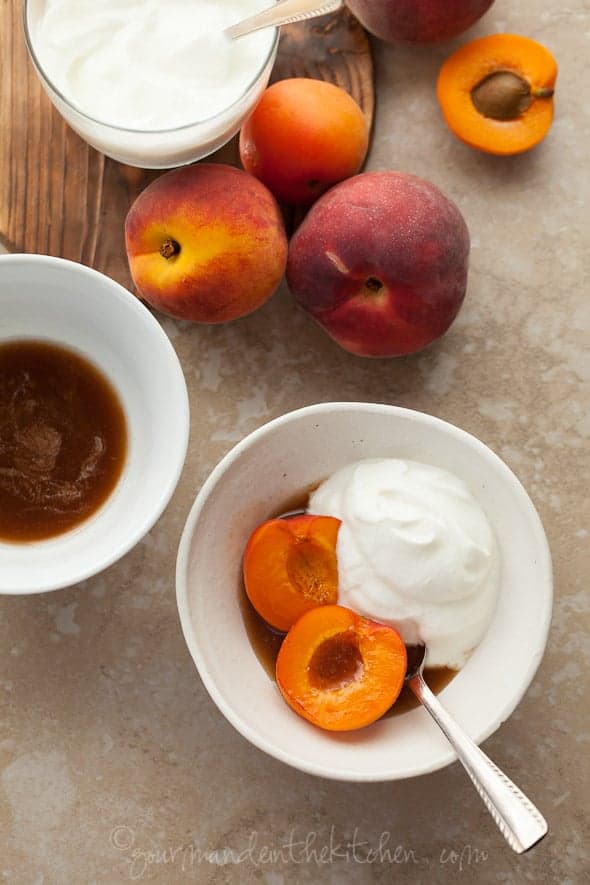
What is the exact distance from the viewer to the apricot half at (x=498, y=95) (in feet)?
3.86

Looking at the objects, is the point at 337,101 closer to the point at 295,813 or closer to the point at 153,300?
the point at 153,300

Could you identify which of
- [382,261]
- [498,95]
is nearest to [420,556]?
[382,261]

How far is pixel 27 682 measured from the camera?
1.17 m

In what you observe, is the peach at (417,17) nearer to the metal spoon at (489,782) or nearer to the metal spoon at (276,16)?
the metal spoon at (276,16)

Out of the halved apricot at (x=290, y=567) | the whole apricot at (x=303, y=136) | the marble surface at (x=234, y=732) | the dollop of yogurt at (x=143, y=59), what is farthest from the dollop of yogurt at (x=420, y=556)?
the dollop of yogurt at (x=143, y=59)

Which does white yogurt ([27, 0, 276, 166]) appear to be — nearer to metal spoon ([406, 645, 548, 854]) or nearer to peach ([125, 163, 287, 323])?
peach ([125, 163, 287, 323])

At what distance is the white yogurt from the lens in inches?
40.3

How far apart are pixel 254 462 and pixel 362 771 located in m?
0.37

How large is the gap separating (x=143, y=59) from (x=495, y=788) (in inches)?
35.0

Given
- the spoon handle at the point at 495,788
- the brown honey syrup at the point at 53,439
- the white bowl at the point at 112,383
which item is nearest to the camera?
the spoon handle at the point at 495,788

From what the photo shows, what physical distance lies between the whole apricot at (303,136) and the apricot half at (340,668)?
538mm

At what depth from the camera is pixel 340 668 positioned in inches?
40.5

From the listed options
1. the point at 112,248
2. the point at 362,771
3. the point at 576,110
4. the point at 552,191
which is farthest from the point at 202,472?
the point at 576,110

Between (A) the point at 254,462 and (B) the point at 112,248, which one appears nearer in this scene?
(A) the point at 254,462
